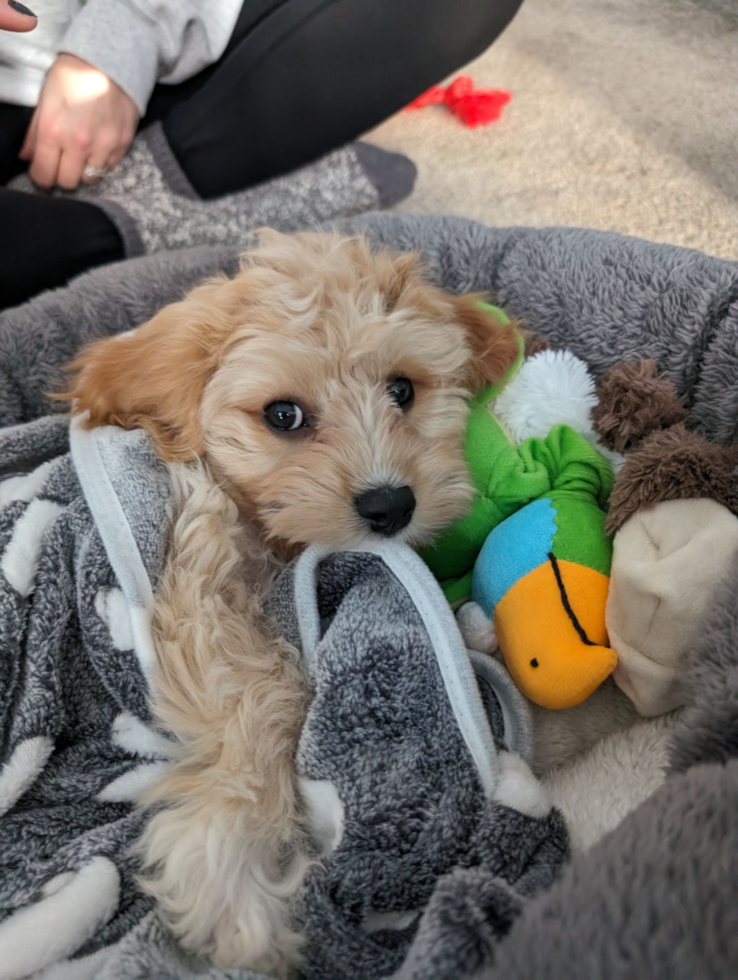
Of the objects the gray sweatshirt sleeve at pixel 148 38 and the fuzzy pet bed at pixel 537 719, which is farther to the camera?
the gray sweatshirt sleeve at pixel 148 38

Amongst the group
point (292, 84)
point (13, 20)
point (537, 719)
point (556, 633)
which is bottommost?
point (537, 719)

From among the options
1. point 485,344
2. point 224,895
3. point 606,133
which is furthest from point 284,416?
point 606,133

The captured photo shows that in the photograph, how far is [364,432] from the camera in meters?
1.09

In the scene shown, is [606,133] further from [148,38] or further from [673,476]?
[673,476]

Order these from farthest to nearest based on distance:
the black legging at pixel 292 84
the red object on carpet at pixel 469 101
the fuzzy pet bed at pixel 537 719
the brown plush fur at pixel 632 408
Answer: the red object on carpet at pixel 469 101 < the black legging at pixel 292 84 < the brown plush fur at pixel 632 408 < the fuzzy pet bed at pixel 537 719

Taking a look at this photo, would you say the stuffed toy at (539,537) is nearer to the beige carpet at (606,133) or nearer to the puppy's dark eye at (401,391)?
the puppy's dark eye at (401,391)

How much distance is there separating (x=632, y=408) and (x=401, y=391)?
37 cm

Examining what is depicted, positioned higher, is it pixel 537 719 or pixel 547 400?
pixel 547 400

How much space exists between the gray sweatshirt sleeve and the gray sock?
0.52 feet

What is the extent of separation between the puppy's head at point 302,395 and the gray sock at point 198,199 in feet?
2.85

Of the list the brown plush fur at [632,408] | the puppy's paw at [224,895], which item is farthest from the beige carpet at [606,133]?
the puppy's paw at [224,895]

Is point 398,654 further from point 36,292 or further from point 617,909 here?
point 36,292

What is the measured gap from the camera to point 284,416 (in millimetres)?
1116

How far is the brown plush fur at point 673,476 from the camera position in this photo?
1.02m
